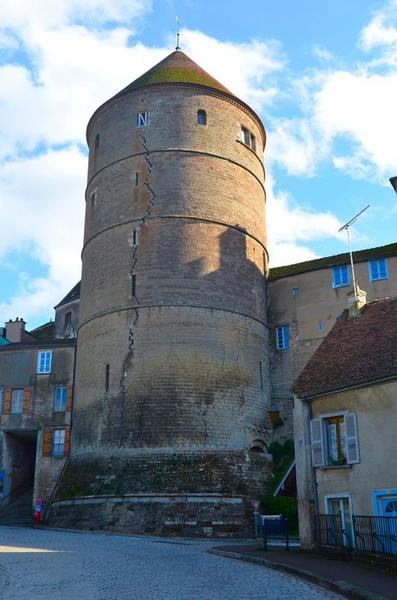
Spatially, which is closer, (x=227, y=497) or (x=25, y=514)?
(x=227, y=497)

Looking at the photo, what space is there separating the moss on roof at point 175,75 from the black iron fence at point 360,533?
720 inches

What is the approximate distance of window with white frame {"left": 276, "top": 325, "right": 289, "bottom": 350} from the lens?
27.2 metres

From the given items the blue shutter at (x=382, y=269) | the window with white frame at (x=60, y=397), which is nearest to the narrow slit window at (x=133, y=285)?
the window with white frame at (x=60, y=397)

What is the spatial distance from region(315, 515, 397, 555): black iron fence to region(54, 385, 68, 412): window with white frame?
1396cm

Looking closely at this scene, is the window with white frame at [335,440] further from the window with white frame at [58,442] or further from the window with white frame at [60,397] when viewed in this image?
the window with white frame at [60,397]

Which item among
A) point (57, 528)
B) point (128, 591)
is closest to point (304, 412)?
point (128, 591)

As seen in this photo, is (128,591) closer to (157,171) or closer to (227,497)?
(227,497)

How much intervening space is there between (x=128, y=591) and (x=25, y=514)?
17670 mm

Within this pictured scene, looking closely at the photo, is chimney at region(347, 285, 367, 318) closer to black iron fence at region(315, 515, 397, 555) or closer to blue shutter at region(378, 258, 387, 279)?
black iron fence at region(315, 515, 397, 555)

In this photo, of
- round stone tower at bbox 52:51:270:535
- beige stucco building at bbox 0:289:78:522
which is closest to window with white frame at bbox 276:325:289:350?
round stone tower at bbox 52:51:270:535

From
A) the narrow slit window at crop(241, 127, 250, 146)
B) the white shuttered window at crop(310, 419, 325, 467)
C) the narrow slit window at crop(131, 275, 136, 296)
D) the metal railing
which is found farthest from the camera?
the narrow slit window at crop(241, 127, 250, 146)

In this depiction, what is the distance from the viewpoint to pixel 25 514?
25359 mm

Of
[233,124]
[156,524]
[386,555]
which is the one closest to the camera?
[386,555]

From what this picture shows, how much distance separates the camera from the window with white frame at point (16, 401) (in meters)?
27.0
